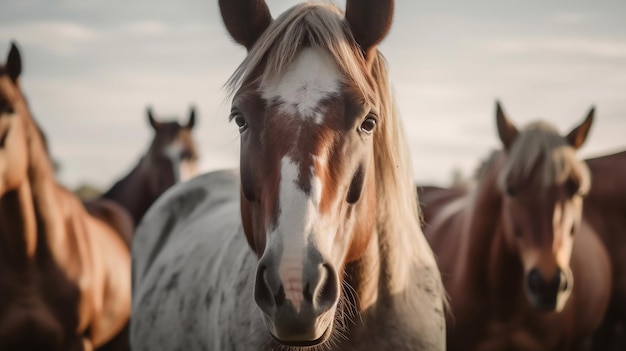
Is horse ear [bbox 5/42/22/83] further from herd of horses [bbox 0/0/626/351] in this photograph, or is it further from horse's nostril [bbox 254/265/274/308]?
horse's nostril [bbox 254/265/274/308]

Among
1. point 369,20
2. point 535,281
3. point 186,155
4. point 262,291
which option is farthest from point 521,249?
point 186,155

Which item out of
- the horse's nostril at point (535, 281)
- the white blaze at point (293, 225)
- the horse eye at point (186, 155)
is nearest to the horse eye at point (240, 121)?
the white blaze at point (293, 225)

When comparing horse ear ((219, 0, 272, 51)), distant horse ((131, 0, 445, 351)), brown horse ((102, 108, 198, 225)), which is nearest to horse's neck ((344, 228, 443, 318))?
distant horse ((131, 0, 445, 351))

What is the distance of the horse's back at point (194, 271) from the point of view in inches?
109

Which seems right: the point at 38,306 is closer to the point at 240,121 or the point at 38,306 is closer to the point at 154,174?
the point at 240,121

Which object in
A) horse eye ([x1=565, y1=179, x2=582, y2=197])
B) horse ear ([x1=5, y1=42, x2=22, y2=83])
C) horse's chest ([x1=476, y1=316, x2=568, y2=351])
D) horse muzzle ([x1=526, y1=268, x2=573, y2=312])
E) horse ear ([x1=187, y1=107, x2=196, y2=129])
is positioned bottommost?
horse ear ([x1=187, y1=107, x2=196, y2=129])

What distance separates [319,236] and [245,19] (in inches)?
41.6

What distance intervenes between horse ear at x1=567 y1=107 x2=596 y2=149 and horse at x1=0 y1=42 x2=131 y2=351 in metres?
3.68

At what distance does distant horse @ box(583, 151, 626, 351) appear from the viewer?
20.1 ft

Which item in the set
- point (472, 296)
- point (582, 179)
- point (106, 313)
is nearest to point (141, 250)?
point (106, 313)

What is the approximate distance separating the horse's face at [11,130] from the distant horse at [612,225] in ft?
16.1

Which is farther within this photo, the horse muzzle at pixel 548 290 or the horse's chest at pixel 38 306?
the horse's chest at pixel 38 306

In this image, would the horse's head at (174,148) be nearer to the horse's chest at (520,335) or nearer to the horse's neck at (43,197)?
the horse's neck at (43,197)

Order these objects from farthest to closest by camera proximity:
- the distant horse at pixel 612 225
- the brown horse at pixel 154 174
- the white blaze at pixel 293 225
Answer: the brown horse at pixel 154 174 < the distant horse at pixel 612 225 < the white blaze at pixel 293 225
